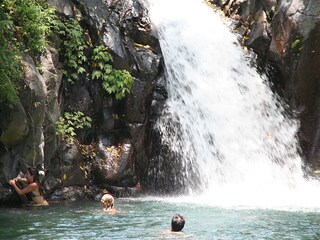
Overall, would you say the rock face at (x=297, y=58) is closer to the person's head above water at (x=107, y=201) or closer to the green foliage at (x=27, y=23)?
the person's head above water at (x=107, y=201)

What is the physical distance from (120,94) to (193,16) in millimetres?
8926

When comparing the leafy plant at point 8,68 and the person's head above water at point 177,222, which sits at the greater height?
the leafy plant at point 8,68

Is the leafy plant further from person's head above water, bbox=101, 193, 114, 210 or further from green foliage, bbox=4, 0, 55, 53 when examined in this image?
person's head above water, bbox=101, 193, 114, 210

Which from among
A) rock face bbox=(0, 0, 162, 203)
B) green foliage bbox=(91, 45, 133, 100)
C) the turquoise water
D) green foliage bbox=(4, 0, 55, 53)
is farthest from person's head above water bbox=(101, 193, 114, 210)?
green foliage bbox=(91, 45, 133, 100)

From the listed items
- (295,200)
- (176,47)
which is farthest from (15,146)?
(176,47)

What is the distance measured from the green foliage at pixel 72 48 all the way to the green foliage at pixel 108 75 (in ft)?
1.34

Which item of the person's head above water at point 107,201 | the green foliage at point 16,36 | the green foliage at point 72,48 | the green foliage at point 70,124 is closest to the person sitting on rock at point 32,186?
the green foliage at point 70,124

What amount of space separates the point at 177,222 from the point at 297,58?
13421 mm

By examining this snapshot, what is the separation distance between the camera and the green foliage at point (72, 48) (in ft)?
52.7

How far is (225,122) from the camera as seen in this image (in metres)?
19.2

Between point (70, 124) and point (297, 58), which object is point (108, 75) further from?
point (297, 58)

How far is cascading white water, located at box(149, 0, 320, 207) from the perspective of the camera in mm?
17125

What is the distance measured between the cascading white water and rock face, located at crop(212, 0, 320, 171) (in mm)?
575

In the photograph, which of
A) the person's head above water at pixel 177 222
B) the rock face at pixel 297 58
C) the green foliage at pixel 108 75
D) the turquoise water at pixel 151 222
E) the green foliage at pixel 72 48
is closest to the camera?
the person's head above water at pixel 177 222
